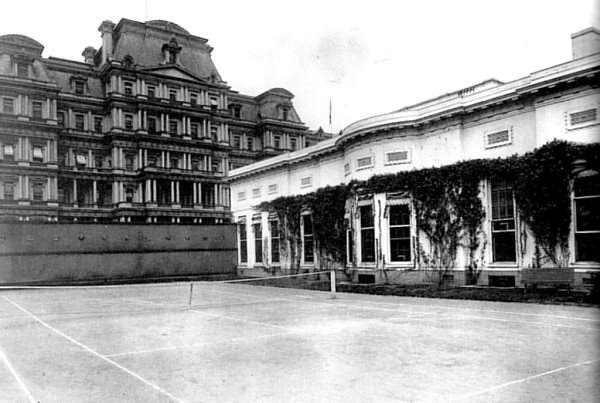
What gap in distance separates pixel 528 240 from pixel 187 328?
11984 mm

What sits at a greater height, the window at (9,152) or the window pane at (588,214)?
the window at (9,152)

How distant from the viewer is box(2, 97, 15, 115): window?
44812 millimetres

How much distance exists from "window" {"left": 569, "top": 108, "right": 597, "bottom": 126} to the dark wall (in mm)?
29853

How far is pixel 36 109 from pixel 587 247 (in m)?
46.9

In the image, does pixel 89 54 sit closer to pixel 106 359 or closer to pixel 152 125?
pixel 152 125

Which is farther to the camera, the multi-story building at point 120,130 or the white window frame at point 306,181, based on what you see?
the multi-story building at point 120,130

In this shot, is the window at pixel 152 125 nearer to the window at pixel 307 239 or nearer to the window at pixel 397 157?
the window at pixel 307 239

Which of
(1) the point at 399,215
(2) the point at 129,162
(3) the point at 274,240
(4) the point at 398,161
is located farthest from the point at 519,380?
(2) the point at 129,162

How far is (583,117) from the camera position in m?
15.5

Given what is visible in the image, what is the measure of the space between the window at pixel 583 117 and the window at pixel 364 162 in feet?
28.3

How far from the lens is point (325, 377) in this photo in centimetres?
631

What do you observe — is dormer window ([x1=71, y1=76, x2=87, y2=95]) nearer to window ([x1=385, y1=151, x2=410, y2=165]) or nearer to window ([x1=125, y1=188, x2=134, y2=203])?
window ([x1=125, y1=188, x2=134, y2=203])

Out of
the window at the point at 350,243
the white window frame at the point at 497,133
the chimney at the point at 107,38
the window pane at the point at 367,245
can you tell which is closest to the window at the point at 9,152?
the chimney at the point at 107,38

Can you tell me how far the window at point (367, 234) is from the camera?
73.4ft
